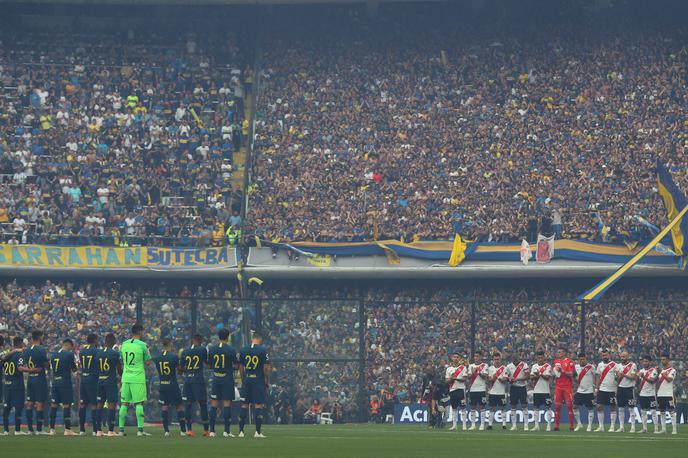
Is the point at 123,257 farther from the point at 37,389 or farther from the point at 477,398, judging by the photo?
the point at 37,389

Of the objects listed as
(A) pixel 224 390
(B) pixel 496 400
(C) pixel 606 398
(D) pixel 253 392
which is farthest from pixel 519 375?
(A) pixel 224 390

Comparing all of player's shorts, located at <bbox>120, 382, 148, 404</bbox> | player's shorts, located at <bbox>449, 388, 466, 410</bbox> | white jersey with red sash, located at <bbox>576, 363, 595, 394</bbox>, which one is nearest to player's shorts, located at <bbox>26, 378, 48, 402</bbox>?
player's shorts, located at <bbox>120, 382, 148, 404</bbox>

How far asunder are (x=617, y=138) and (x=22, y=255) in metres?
22.9

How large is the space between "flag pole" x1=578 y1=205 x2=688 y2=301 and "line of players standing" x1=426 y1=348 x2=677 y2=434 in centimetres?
784

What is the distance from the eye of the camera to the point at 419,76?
59594 mm

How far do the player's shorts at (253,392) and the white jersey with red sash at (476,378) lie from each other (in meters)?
9.19

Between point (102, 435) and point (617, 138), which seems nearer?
point (102, 435)

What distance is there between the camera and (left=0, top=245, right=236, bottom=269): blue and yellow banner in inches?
1980

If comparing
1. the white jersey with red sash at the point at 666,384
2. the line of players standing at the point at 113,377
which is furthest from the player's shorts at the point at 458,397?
the line of players standing at the point at 113,377

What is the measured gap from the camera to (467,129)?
56531 mm

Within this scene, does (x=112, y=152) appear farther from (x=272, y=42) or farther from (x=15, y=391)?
(x=15, y=391)

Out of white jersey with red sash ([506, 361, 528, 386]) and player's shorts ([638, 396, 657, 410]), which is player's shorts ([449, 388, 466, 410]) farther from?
player's shorts ([638, 396, 657, 410])

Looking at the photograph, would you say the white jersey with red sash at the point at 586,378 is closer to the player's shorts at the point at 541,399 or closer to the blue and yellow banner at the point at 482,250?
the player's shorts at the point at 541,399

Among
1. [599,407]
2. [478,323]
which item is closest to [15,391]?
[599,407]
